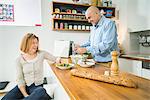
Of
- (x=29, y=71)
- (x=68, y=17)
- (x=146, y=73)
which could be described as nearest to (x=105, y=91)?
(x=29, y=71)

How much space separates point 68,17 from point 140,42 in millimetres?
1561

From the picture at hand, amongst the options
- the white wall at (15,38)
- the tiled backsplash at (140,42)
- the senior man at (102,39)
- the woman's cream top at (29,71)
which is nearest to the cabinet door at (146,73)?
the tiled backsplash at (140,42)

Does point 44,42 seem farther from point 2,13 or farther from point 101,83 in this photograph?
point 101,83

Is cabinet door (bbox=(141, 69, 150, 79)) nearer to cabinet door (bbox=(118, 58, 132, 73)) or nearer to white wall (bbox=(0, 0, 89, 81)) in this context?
cabinet door (bbox=(118, 58, 132, 73))

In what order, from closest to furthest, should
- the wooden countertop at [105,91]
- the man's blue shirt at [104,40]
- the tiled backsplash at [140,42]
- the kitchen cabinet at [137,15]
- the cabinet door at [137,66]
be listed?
the wooden countertop at [105,91] → the man's blue shirt at [104,40] → the cabinet door at [137,66] → the kitchen cabinet at [137,15] → the tiled backsplash at [140,42]

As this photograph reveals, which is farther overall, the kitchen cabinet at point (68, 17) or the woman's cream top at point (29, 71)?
the kitchen cabinet at point (68, 17)

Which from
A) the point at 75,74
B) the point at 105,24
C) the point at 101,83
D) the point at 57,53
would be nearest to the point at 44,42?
the point at 57,53

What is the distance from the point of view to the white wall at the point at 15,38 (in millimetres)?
2784

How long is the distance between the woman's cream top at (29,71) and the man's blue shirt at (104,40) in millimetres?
613

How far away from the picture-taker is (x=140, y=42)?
3.14m

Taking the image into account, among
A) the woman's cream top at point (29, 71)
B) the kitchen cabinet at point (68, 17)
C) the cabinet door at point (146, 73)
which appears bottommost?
the cabinet door at point (146, 73)

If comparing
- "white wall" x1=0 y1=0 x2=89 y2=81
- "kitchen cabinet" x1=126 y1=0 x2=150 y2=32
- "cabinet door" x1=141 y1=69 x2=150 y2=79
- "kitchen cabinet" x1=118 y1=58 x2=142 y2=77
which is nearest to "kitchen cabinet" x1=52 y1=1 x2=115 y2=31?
"white wall" x1=0 y1=0 x2=89 y2=81

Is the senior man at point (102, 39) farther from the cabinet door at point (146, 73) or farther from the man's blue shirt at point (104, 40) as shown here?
the cabinet door at point (146, 73)

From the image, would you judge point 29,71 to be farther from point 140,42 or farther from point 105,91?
point 140,42
